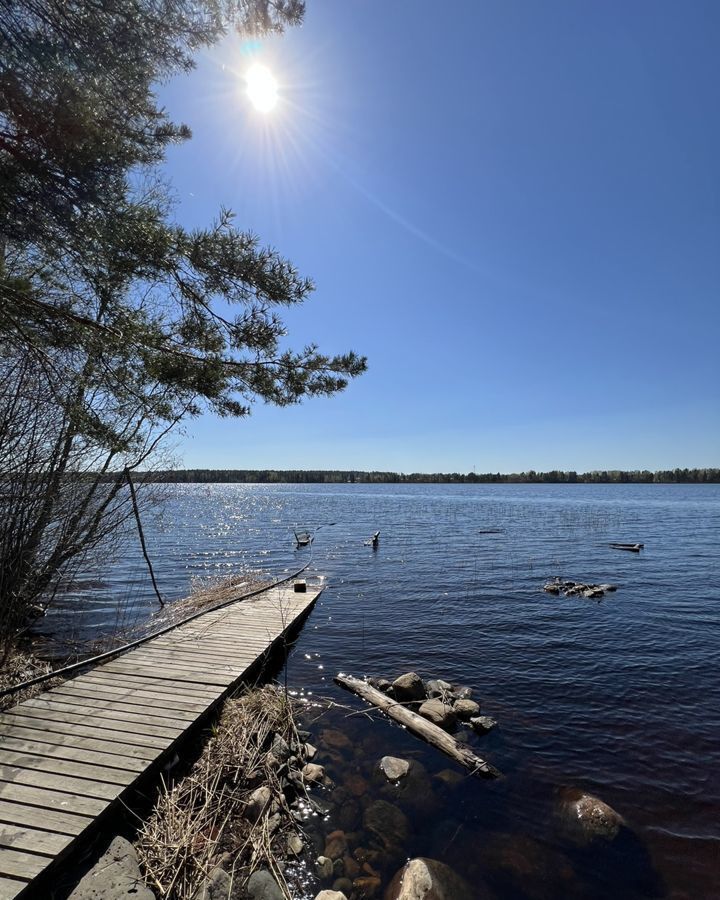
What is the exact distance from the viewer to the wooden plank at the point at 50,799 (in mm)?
4133

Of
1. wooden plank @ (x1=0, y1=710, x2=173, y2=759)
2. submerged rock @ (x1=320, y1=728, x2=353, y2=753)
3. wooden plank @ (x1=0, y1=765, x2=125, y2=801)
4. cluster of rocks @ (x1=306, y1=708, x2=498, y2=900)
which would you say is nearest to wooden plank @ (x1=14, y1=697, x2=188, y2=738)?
wooden plank @ (x1=0, y1=710, x2=173, y2=759)

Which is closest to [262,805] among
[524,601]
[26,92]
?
[26,92]

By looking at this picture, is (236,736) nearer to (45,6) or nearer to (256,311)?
(256,311)

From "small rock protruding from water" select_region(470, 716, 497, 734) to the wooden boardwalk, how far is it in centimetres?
405

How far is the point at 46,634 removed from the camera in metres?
12.4

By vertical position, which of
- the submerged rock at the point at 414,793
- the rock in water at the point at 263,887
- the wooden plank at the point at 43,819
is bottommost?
the submerged rock at the point at 414,793

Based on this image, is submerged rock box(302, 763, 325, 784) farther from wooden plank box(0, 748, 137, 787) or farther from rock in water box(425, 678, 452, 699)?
rock in water box(425, 678, 452, 699)

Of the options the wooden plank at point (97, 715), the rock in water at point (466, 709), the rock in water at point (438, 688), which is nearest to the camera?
the wooden plank at point (97, 715)

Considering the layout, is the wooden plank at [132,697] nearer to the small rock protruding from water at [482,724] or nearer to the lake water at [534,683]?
the lake water at [534,683]

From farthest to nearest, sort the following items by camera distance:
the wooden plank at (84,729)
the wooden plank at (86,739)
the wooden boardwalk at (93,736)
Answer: the wooden plank at (84,729) → the wooden plank at (86,739) → the wooden boardwalk at (93,736)

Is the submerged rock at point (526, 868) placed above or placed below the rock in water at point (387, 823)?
below

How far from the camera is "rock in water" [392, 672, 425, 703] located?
852 centimetres

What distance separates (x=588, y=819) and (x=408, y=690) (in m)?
3.41

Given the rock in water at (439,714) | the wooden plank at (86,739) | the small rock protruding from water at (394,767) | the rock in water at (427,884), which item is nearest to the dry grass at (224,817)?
the wooden plank at (86,739)
